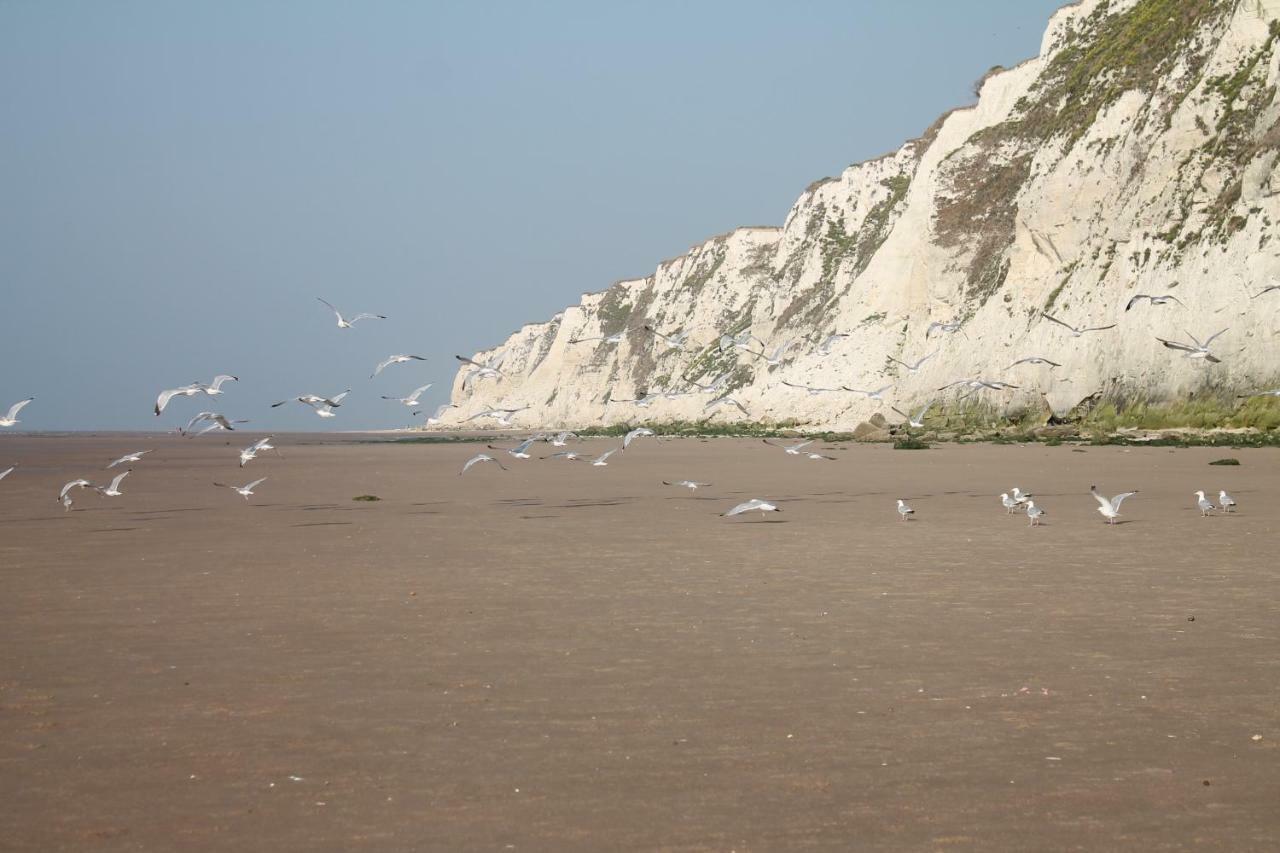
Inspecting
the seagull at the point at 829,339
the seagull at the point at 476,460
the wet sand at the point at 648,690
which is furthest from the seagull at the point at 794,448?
the wet sand at the point at 648,690

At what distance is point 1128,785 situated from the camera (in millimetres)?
Answer: 5961

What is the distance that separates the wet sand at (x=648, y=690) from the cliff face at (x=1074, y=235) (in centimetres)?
1657

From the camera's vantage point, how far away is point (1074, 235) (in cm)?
6188

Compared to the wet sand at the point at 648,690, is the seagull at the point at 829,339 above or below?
above

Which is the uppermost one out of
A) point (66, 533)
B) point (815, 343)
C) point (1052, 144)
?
point (1052, 144)

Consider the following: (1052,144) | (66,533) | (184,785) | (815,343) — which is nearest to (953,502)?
(66,533)

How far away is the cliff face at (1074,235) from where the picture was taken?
48.2m

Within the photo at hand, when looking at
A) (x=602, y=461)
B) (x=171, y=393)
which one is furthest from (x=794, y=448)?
(x=171, y=393)

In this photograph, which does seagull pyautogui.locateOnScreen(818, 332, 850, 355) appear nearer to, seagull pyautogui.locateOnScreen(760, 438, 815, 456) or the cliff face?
the cliff face

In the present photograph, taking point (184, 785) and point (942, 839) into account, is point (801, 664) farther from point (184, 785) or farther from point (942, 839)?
point (184, 785)

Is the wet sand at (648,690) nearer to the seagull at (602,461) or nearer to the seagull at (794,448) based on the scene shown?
the seagull at (794,448)

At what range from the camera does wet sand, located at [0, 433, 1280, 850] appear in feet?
18.3

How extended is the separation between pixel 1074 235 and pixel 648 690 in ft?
192

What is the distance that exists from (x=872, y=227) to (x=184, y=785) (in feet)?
338
